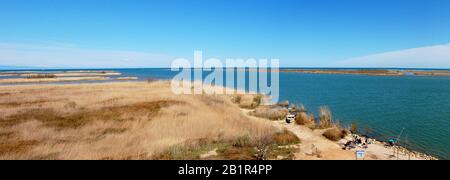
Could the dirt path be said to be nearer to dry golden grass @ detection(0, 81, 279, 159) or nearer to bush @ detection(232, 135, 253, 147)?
dry golden grass @ detection(0, 81, 279, 159)

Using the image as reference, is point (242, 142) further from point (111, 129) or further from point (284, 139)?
point (111, 129)

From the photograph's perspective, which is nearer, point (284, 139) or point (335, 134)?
point (284, 139)

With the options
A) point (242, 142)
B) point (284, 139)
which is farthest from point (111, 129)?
point (284, 139)

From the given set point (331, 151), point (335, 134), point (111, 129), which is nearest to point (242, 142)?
point (331, 151)

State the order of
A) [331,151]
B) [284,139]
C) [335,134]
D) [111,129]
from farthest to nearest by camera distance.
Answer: [111,129]
[335,134]
[284,139]
[331,151]

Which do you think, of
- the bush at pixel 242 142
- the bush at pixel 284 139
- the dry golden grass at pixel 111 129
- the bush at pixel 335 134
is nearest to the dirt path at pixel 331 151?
the bush at pixel 335 134

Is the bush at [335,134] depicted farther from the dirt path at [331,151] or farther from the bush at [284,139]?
the bush at [284,139]

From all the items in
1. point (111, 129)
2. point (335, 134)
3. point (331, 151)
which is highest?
point (111, 129)

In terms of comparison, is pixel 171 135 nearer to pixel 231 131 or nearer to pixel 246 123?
pixel 231 131

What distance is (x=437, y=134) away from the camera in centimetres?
1788

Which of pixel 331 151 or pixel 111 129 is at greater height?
pixel 111 129

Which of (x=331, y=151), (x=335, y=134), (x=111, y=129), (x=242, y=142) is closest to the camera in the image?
(x=331, y=151)
